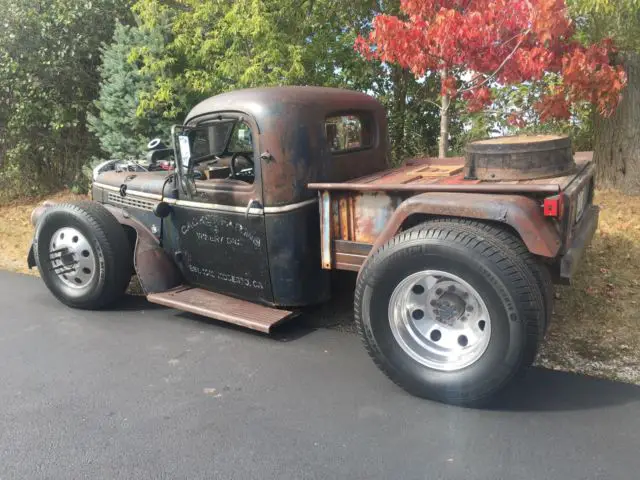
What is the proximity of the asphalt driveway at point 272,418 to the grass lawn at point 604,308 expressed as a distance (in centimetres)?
29

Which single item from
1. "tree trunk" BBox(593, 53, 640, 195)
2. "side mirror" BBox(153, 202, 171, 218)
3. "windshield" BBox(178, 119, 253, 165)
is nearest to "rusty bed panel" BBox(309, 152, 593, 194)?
"windshield" BBox(178, 119, 253, 165)

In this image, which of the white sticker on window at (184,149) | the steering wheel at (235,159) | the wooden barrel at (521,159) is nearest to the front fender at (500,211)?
the wooden barrel at (521,159)

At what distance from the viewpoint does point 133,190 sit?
4.88 m

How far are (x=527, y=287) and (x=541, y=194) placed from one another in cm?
53

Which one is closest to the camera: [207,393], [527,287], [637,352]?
[527,287]

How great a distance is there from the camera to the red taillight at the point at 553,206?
2.89m

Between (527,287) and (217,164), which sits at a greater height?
(217,164)

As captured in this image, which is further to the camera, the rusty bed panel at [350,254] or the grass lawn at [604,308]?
the rusty bed panel at [350,254]

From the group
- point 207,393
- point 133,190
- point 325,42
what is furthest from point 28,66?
point 207,393

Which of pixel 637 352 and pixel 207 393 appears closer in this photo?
pixel 207 393

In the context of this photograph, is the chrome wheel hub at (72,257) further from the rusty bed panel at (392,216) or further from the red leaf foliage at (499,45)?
the red leaf foliage at (499,45)

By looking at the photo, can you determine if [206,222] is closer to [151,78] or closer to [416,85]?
[151,78]

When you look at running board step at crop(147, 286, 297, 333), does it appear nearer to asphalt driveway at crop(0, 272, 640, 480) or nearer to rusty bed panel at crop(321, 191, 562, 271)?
asphalt driveway at crop(0, 272, 640, 480)

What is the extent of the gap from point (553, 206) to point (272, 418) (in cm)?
190
